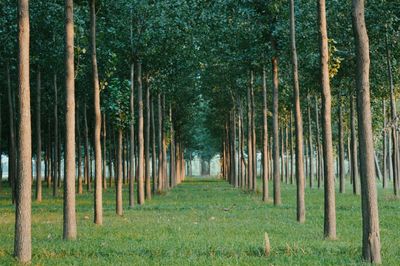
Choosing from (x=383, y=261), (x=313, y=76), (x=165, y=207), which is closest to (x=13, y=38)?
(x=165, y=207)

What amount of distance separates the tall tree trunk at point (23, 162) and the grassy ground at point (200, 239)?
13.5 inches

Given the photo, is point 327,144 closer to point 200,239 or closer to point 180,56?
point 200,239

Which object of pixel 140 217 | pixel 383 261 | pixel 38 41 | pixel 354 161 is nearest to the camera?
pixel 383 261

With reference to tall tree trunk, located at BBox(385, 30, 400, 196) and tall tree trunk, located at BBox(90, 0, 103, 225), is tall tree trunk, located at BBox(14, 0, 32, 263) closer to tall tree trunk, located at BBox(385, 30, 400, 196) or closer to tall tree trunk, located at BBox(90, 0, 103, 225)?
tall tree trunk, located at BBox(90, 0, 103, 225)

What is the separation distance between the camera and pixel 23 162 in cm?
1260

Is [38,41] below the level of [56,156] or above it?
above

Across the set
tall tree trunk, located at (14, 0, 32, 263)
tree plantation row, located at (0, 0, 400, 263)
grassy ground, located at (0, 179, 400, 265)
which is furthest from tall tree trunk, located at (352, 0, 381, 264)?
tall tree trunk, located at (14, 0, 32, 263)

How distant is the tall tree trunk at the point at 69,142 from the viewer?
629 inches

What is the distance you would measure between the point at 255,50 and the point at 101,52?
768cm

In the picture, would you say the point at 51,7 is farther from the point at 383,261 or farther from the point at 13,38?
the point at 383,261

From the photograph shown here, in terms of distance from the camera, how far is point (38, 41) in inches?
1198

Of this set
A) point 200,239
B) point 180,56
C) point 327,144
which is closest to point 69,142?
point 200,239

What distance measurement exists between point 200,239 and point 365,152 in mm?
5135

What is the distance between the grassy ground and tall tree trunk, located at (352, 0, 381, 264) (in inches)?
16.3
